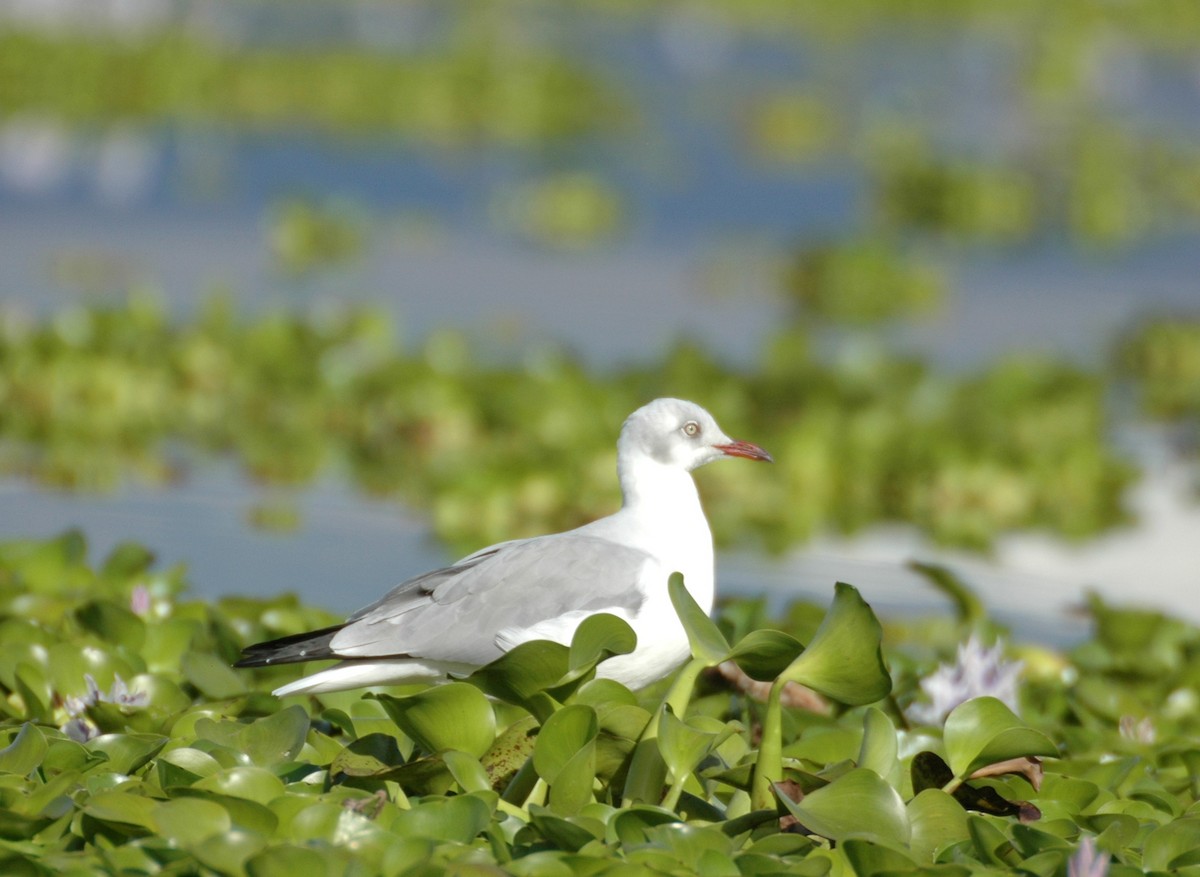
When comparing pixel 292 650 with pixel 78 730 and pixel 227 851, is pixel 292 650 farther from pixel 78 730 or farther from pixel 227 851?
pixel 227 851

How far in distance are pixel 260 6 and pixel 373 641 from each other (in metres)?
20.7

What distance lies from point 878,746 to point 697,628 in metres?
0.35

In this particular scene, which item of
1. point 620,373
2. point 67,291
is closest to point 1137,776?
point 620,373

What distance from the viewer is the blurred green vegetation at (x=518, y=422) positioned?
248 inches

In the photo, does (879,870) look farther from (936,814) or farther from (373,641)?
(373,641)

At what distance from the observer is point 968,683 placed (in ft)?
12.3

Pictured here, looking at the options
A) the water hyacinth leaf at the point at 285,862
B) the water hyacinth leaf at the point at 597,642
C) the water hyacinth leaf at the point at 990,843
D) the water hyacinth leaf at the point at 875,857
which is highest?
the water hyacinth leaf at the point at 597,642

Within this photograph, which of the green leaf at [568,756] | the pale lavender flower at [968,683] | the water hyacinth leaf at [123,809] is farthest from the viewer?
the pale lavender flower at [968,683]

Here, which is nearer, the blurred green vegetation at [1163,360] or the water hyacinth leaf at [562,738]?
the water hyacinth leaf at [562,738]

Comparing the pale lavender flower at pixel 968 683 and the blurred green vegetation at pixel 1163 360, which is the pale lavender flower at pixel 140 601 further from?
the blurred green vegetation at pixel 1163 360

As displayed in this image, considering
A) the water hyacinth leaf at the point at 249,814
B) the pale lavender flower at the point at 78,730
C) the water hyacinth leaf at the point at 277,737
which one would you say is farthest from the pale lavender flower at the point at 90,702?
the water hyacinth leaf at the point at 249,814

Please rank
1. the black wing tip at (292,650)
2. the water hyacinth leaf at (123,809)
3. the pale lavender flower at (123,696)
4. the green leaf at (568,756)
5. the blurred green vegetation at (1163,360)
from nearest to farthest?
the water hyacinth leaf at (123,809) → the green leaf at (568,756) → the black wing tip at (292,650) → the pale lavender flower at (123,696) → the blurred green vegetation at (1163,360)

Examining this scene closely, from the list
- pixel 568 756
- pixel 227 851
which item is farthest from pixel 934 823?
pixel 227 851

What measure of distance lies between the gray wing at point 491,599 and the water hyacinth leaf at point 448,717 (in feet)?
1.13
